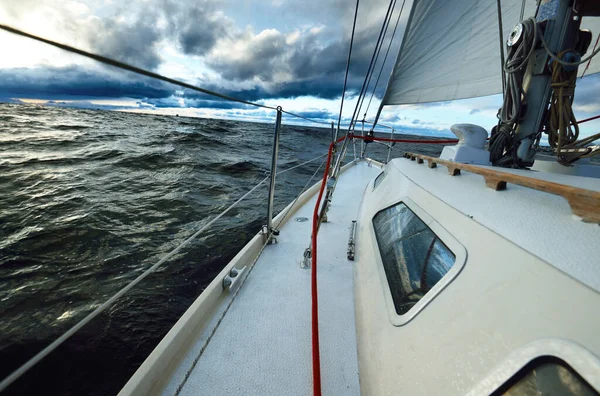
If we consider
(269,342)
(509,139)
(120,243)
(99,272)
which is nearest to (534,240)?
(269,342)

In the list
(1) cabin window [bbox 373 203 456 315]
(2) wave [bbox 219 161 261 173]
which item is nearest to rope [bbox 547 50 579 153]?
(1) cabin window [bbox 373 203 456 315]

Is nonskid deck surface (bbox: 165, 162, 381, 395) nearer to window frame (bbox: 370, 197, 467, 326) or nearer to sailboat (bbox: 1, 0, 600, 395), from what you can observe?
sailboat (bbox: 1, 0, 600, 395)

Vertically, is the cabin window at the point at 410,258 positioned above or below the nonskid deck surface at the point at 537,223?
below

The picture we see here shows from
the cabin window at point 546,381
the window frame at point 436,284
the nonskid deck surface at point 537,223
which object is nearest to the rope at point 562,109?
the nonskid deck surface at point 537,223

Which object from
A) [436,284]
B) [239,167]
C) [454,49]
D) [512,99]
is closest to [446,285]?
[436,284]

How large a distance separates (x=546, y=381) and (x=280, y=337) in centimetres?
126

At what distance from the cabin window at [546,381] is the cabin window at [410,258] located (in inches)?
19.9

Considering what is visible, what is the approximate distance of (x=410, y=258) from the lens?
1433 mm

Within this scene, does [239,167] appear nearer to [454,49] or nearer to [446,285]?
[454,49]

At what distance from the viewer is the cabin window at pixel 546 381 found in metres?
0.50

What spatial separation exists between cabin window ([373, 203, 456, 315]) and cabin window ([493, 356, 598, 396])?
0.51 m

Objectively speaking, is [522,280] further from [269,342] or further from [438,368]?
[269,342]

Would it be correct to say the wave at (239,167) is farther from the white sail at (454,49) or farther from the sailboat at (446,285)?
the sailboat at (446,285)

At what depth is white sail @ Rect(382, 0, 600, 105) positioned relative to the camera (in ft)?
12.5
